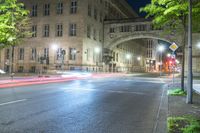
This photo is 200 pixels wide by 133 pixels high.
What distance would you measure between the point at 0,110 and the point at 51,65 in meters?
46.5

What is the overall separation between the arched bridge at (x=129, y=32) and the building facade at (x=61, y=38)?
3665 mm

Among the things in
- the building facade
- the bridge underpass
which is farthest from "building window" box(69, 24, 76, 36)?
the bridge underpass

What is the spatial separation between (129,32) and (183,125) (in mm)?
56601

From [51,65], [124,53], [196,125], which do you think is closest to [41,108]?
[196,125]

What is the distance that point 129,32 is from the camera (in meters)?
61.8

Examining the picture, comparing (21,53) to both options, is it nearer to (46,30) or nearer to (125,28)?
(46,30)

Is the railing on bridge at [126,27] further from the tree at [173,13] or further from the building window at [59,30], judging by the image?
the tree at [173,13]

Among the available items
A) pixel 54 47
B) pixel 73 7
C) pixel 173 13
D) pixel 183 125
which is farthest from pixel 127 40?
pixel 183 125

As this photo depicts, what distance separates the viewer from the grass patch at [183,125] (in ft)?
17.6

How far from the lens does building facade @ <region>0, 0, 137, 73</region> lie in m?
53.2

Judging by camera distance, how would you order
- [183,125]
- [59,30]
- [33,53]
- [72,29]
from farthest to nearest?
1. [33,53]
2. [59,30]
3. [72,29]
4. [183,125]

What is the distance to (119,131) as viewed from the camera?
642cm

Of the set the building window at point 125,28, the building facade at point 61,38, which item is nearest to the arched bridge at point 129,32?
the building window at point 125,28

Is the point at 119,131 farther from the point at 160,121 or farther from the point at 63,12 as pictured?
the point at 63,12
